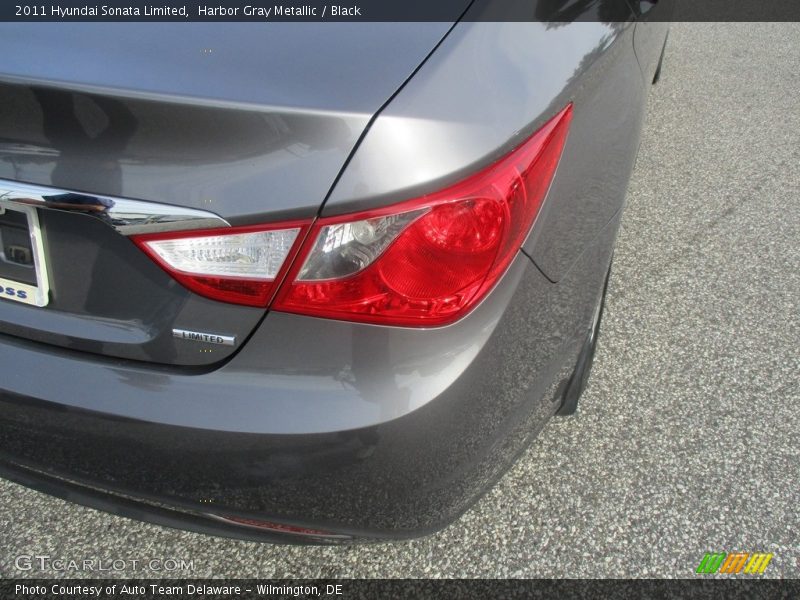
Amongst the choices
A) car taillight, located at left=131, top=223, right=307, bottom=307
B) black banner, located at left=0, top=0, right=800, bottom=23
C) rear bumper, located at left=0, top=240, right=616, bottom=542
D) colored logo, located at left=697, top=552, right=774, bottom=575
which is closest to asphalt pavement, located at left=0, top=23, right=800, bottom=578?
colored logo, located at left=697, top=552, right=774, bottom=575

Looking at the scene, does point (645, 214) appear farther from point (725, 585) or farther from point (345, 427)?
point (345, 427)

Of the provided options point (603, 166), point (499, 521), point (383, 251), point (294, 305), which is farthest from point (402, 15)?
point (499, 521)

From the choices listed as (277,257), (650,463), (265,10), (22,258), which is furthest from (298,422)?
(650,463)

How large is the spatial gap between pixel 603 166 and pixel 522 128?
2.00 ft

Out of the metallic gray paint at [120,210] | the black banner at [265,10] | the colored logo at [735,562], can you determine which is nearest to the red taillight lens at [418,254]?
the metallic gray paint at [120,210]

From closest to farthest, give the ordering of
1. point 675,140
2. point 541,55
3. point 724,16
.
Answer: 1. point 541,55
2. point 675,140
3. point 724,16

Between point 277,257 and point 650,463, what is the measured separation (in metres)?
1.49

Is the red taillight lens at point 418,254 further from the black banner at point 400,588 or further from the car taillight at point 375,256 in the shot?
the black banner at point 400,588

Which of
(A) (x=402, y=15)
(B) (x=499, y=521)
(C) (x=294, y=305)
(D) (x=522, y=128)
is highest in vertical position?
(A) (x=402, y=15)

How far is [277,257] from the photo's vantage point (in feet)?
3.85

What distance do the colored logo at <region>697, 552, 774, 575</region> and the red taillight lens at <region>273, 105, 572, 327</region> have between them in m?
1.15

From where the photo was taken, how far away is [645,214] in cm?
351

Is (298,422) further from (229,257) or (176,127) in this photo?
(176,127)

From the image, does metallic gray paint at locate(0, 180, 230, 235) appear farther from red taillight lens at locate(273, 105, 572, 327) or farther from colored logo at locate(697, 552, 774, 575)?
colored logo at locate(697, 552, 774, 575)
